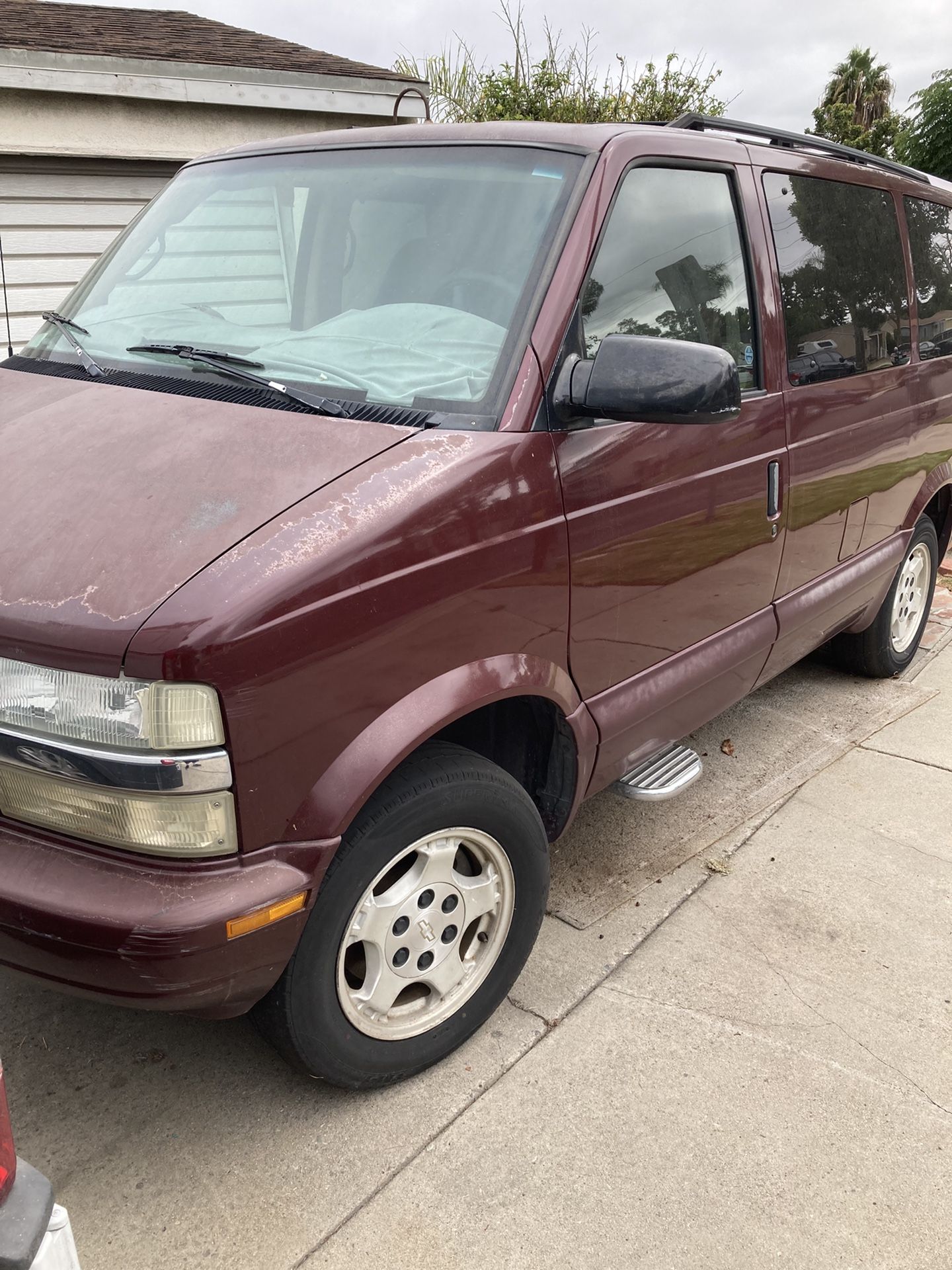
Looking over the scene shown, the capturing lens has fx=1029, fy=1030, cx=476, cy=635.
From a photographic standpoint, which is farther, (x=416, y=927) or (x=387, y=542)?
(x=416, y=927)

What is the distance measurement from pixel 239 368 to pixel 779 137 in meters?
2.09

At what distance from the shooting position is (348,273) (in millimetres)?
2592

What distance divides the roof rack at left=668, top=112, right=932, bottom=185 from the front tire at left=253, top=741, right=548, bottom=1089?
201 centimetres

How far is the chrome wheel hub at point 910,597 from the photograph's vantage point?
4.63 meters

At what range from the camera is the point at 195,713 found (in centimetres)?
172

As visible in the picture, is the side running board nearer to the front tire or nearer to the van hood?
the front tire

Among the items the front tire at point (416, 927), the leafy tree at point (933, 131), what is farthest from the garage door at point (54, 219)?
the leafy tree at point (933, 131)

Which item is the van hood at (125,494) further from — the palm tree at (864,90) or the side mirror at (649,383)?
the palm tree at (864,90)

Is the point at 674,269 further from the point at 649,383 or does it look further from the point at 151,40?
the point at 151,40

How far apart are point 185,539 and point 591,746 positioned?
1205 millimetres

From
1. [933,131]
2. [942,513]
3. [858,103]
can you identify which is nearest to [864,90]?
[858,103]

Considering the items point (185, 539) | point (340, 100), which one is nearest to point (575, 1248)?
point (185, 539)

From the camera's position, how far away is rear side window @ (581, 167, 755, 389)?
250cm

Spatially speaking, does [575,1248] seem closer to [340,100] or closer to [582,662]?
Result: [582,662]
